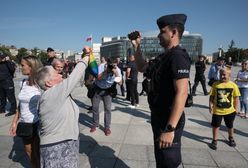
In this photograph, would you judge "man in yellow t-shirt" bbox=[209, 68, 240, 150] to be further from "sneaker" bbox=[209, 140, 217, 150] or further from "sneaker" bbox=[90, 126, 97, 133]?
"sneaker" bbox=[90, 126, 97, 133]

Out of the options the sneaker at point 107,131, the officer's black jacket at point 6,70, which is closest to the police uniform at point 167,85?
the sneaker at point 107,131

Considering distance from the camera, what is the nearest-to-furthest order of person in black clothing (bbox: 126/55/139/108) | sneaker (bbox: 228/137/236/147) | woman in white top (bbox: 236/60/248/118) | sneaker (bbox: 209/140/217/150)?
1. sneaker (bbox: 209/140/217/150)
2. sneaker (bbox: 228/137/236/147)
3. woman in white top (bbox: 236/60/248/118)
4. person in black clothing (bbox: 126/55/139/108)

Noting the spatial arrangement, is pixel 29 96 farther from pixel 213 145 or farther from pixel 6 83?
pixel 6 83

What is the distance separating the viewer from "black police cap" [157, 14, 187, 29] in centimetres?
214

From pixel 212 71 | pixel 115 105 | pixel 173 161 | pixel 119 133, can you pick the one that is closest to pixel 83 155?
pixel 119 133

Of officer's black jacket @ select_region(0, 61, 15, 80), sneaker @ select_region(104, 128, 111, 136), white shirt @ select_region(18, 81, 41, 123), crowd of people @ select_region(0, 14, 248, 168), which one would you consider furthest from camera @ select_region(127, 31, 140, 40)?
officer's black jacket @ select_region(0, 61, 15, 80)

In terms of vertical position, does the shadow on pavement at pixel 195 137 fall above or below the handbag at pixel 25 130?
below

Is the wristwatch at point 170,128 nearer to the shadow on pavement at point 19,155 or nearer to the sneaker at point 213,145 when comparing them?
the shadow on pavement at point 19,155

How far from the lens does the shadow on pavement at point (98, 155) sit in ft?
13.0

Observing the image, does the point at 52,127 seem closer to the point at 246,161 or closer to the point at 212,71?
the point at 246,161

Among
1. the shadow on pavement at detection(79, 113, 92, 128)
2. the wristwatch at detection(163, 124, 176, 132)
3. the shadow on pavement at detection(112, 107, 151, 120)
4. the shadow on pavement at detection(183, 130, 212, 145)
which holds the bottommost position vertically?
the shadow on pavement at detection(112, 107, 151, 120)

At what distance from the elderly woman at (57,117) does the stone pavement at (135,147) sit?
1.54 meters

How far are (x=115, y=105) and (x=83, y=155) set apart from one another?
492 cm

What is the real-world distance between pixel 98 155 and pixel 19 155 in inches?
57.2
